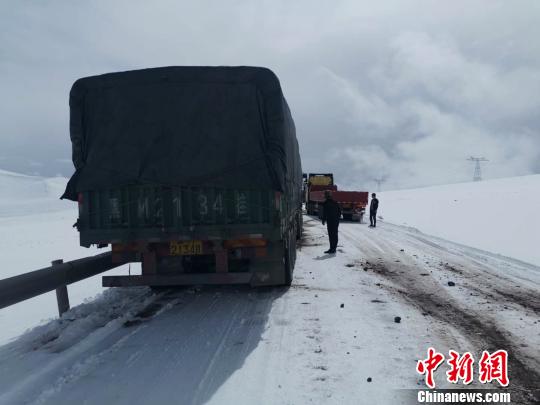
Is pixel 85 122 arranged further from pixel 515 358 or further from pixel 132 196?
pixel 515 358

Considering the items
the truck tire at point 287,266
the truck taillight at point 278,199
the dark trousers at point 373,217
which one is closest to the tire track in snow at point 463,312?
the truck tire at point 287,266

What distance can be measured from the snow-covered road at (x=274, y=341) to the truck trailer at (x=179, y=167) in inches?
32.3

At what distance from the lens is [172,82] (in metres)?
6.27

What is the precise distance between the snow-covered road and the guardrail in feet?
1.94

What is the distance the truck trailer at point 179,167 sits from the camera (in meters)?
5.98

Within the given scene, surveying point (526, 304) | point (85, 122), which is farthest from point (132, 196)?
point (526, 304)

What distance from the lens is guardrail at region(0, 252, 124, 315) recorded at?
4.63m

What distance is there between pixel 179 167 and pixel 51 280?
244 cm

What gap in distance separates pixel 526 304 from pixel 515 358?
8.47ft

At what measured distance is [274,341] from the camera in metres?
4.88

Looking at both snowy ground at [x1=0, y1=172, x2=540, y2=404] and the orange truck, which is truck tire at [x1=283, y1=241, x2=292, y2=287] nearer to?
snowy ground at [x1=0, y1=172, x2=540, y2=404]

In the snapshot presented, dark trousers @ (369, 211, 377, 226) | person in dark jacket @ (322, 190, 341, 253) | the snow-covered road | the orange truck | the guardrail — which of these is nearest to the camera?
the snow-covered road

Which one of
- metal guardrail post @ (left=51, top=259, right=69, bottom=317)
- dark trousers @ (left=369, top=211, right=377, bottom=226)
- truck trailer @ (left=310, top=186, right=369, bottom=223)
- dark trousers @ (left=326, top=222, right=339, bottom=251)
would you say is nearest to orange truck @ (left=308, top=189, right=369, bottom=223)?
truck trailer @ (left=310, top=186, right=369, bottom=223)

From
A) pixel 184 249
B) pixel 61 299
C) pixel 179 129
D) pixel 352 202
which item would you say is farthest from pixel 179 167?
pixel 352 202
